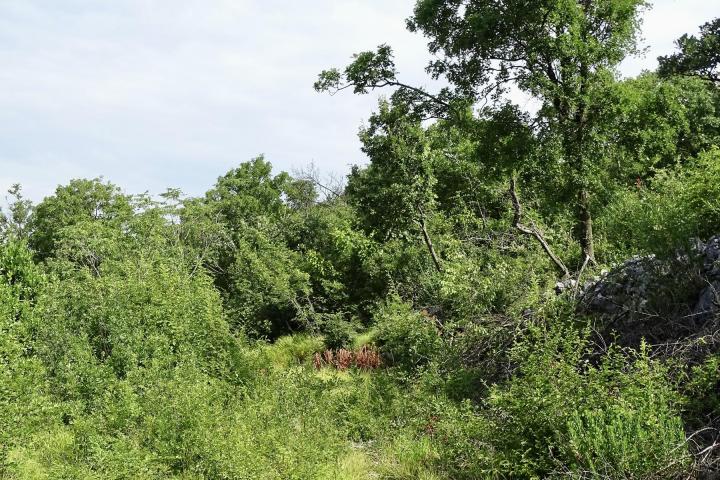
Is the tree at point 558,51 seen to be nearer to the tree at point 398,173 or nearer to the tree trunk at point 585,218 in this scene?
the tree trunk at point 585,218

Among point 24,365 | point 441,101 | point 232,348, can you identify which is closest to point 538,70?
point 441,101

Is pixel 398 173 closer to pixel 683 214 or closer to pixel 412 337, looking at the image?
pixel 412 337

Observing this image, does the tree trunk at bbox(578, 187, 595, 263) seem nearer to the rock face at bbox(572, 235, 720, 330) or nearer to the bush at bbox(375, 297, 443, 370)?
the rock face at bbox(572, 235, 720, 330)

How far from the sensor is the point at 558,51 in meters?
10.1

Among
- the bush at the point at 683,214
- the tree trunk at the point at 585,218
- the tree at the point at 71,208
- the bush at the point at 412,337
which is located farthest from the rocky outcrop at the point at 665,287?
the tree at the point at 71,208

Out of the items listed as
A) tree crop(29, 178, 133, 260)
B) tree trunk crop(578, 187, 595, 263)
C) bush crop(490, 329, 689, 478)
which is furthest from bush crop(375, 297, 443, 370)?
tree crop(29, 178, 133, 260)

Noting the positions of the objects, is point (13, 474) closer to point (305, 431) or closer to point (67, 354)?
point (305, 431)

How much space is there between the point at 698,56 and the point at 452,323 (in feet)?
22.7

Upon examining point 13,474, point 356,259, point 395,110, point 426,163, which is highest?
point 395,110

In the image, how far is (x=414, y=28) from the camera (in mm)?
12133

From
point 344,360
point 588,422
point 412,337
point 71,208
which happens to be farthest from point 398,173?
point 71,208

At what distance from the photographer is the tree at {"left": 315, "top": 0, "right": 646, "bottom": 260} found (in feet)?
33.5

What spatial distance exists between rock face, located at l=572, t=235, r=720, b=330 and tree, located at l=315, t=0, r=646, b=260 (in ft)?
8.00

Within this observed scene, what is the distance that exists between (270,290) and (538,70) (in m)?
11.4
